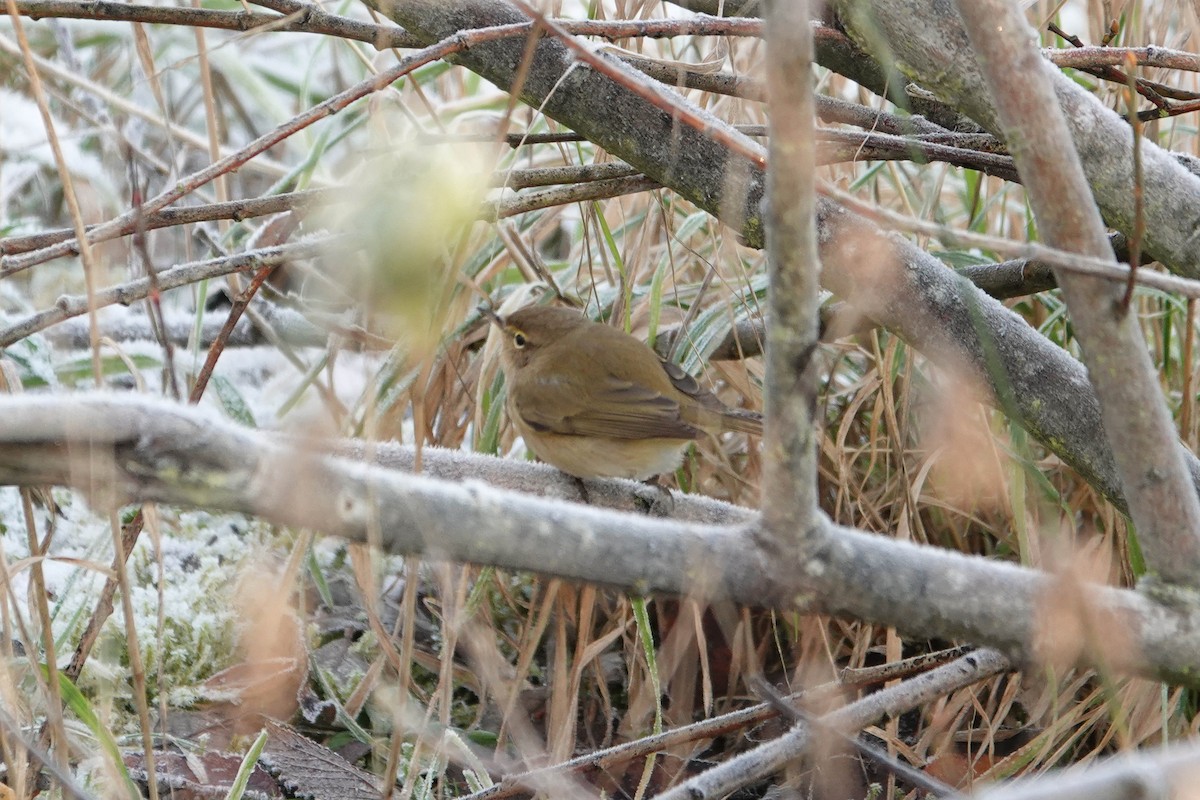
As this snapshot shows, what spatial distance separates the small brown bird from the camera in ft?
9.53

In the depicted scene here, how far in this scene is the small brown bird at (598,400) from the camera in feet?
9.53

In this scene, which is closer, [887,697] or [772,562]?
[772,562]

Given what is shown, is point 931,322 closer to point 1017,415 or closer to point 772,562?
point 1017,415

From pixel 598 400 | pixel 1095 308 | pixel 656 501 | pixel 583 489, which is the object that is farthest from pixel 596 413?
pixel 1095 308

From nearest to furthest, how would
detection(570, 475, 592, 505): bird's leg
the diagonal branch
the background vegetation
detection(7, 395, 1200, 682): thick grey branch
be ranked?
detection(7, 395, 1200, 682): thick grey branch → the diagonal branch → the background vegetation → detection(570, 475, 592, 505): bird's leg

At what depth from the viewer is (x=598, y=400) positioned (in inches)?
125

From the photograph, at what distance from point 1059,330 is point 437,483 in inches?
92.0

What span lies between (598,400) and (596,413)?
6 centimetres

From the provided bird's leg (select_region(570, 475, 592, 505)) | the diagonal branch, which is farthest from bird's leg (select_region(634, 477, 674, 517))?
the diagonal branch

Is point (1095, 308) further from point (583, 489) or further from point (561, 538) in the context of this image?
point (583, 489)

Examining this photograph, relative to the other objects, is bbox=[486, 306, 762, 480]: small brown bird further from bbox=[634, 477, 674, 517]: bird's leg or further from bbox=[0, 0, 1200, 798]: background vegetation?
bbox=[634, 477, 674, 517]: bird's leg

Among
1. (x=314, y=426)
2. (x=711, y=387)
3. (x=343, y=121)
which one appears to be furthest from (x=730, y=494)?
(x=314, y=426)

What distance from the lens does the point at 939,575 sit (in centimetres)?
129

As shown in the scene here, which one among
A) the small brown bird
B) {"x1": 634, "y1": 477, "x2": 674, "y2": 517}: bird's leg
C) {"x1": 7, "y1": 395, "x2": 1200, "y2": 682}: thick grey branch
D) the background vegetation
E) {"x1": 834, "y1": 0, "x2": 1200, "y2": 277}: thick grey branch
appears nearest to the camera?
{"x1": 7, "y1": 395, "x2": 1200, "y2": 682}: thick grey branch
